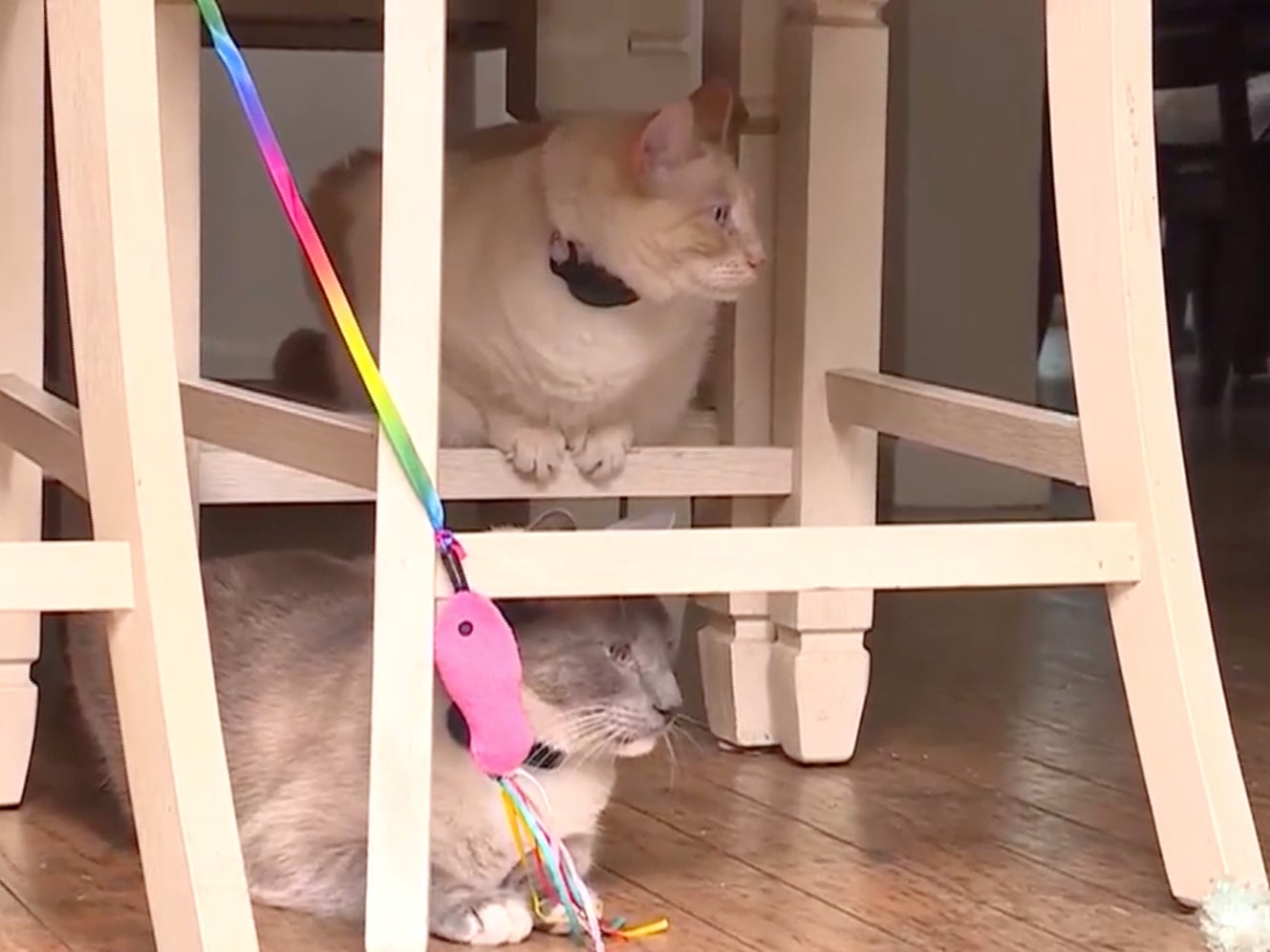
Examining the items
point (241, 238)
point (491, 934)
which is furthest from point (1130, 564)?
point (241, 238)

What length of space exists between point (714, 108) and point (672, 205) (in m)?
0.10

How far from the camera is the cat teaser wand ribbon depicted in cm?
100

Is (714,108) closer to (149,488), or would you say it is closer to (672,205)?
(672,205)

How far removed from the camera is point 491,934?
1.08 meters

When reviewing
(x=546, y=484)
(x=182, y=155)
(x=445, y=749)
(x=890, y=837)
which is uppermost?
(x=182, y=155)

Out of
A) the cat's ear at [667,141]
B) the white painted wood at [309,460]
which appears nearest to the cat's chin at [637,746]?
the white painted wood at [309,460]

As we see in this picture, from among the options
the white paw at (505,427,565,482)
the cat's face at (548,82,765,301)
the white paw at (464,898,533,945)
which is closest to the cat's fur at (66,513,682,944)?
the white paw at (464,898,533,945)

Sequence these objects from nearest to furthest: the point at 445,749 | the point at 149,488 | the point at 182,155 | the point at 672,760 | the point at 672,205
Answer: the point at 149,488, the point at 445,749, the point at 182,155, the point at 672,760, the point at 672,205

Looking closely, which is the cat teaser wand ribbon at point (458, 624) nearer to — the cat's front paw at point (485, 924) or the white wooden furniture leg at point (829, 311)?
the cat's front paw at point (485, 924)

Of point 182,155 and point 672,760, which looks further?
point 672,760

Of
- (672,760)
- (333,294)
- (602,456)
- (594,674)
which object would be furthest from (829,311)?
(333,294)

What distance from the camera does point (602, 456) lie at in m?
1.45

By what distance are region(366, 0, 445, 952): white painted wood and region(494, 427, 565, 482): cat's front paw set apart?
44 centimetres

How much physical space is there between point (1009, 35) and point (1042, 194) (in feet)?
0.94
